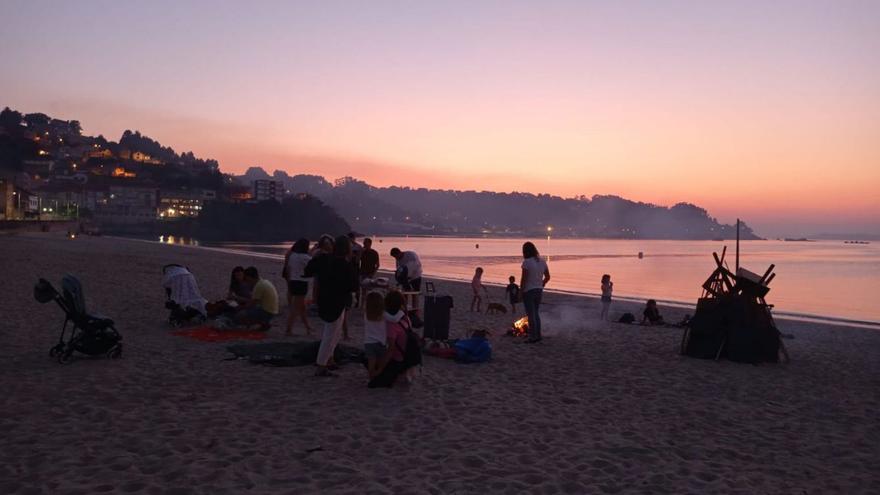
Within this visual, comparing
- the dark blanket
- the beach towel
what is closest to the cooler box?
the beach towel

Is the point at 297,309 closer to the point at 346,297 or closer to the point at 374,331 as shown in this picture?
the point at 346,297

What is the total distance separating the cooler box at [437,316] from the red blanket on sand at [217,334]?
2958mm

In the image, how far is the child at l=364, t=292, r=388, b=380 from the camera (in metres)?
7.46

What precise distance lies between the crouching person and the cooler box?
93.3 inches

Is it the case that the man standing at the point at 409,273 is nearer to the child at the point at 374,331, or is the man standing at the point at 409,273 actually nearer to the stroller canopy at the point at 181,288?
the stroller canopy at the point at 181,288

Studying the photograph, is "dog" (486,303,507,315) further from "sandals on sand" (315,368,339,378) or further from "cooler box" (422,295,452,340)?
"sandals on sand" (315,368,339,378)

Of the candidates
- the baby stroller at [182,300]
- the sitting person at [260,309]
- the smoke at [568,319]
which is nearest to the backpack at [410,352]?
the sitting person at [260,309]

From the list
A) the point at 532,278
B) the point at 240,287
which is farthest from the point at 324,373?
the point at 240,287

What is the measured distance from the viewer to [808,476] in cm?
533

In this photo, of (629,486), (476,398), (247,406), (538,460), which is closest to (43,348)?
(247,406)

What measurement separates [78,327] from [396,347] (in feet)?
14.9

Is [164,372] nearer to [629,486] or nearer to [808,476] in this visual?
[629,486]

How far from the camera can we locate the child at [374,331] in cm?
746


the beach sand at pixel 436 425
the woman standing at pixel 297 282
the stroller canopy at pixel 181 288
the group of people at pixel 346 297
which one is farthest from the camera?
the stroller canopy at pixel 181 288
